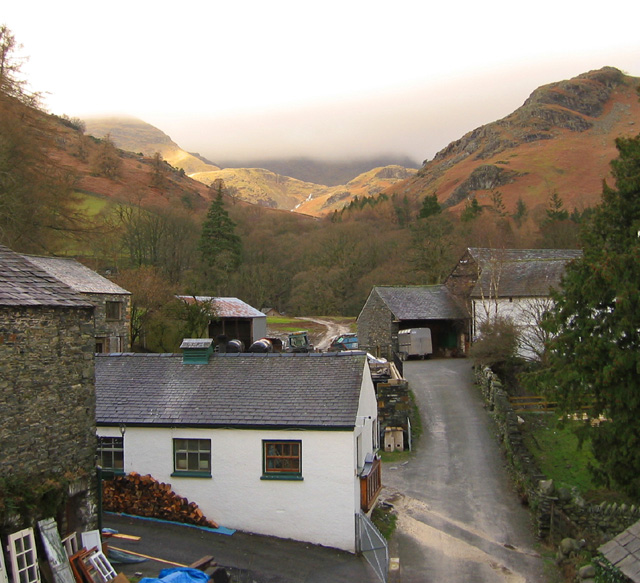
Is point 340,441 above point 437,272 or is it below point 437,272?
below

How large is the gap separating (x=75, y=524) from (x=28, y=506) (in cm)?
163

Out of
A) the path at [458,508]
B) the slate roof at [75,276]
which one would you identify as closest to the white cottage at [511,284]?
the path at [458,508]

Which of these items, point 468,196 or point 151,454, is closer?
point 151,454

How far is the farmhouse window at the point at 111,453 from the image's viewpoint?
45.6 feet

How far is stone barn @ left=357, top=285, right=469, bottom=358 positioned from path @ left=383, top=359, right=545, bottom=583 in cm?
1157

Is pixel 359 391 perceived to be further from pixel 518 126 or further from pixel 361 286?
pixel 518 126

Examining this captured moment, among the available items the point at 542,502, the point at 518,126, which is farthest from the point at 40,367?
the point at 518,126

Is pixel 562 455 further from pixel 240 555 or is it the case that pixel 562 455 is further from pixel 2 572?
pixel 2 572

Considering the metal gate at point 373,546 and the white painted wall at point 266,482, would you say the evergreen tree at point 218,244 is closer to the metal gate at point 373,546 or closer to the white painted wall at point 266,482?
the white painted wall at point 266,482

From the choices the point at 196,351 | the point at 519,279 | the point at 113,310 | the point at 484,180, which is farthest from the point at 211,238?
the point at 484,180

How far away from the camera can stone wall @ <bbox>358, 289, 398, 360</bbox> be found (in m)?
37.2

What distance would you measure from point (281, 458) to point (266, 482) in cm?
63

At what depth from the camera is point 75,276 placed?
28.2 metres

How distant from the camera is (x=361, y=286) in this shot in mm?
59562
